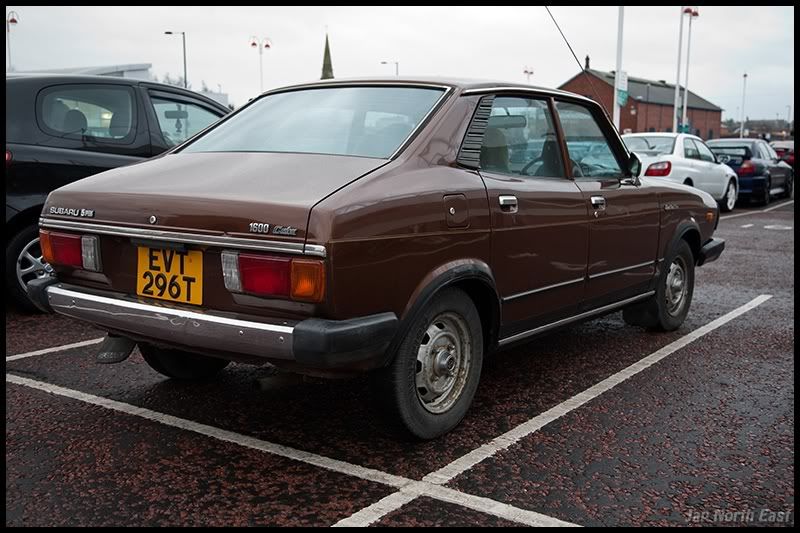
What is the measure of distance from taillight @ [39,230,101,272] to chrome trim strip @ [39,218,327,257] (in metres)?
0.05

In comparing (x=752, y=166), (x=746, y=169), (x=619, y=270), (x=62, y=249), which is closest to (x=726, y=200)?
(x=746, y=169)

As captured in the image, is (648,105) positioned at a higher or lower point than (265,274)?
higher

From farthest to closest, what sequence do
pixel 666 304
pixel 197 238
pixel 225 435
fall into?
1. pixel 666 304
2. pixel 225 435
3. pixel 197 238

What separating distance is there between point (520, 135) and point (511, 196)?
0.49m

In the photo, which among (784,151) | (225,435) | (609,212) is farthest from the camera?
(784,151)

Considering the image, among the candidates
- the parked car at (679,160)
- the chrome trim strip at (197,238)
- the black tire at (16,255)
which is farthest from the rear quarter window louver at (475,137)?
the parked car at (679,160)

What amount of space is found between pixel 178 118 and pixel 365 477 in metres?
4.61

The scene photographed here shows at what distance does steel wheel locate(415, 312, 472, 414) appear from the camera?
11.3 feet

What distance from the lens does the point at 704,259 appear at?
5930 millimetres

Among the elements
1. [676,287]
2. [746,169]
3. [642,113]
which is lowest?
[676,287]

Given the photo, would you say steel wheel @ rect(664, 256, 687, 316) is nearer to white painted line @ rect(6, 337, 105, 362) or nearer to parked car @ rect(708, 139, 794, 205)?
white painted line @ rect(6, 337, 105, 362)

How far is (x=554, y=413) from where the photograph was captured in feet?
13.0

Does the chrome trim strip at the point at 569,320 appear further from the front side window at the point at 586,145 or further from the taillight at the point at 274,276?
the taillight at the point at 274,276

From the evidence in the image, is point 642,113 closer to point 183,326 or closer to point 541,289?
point 541,289
